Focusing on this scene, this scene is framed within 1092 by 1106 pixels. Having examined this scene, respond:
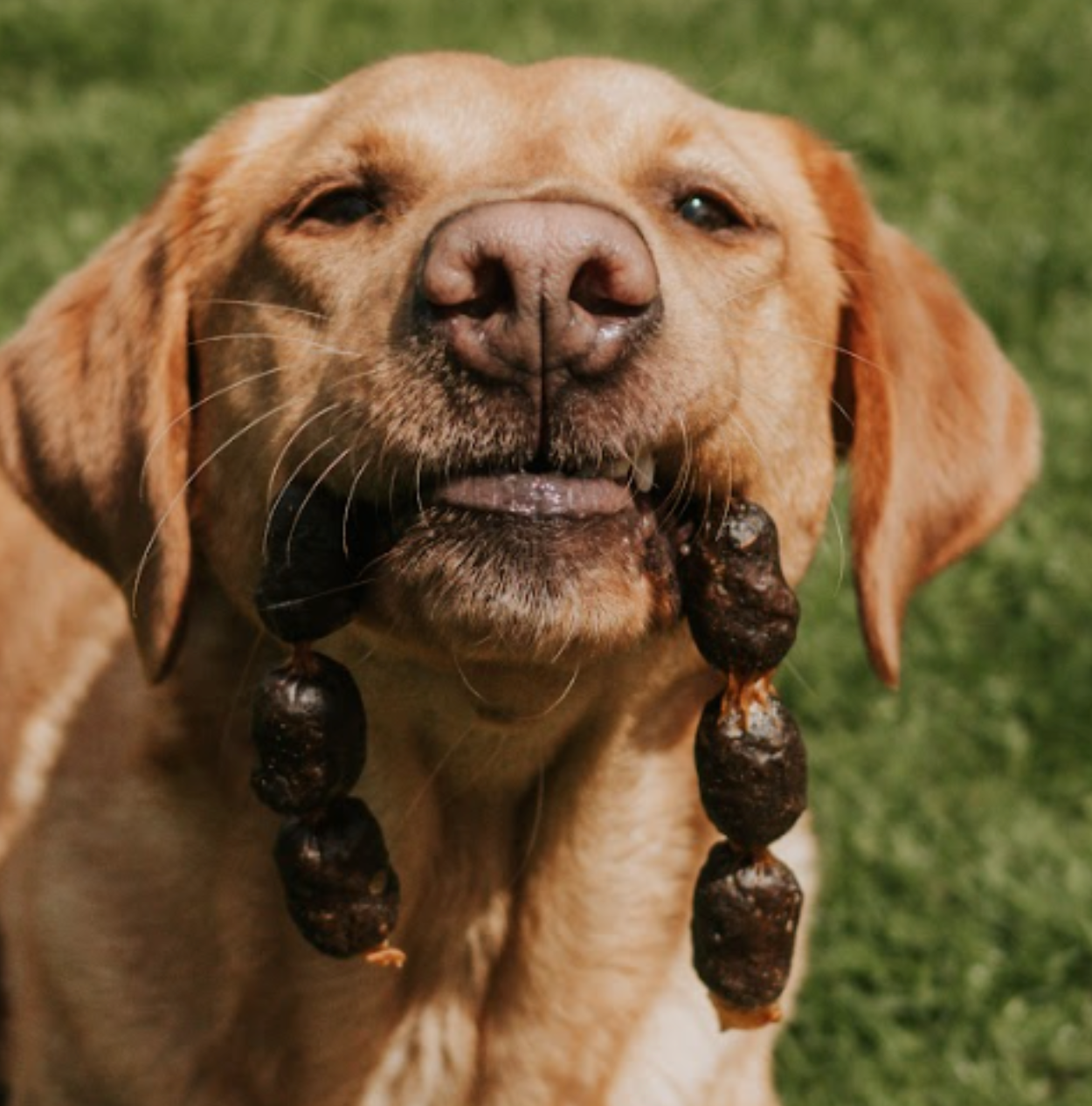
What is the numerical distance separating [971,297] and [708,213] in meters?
3.83

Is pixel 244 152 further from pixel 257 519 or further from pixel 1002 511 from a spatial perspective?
pixel 1002 511

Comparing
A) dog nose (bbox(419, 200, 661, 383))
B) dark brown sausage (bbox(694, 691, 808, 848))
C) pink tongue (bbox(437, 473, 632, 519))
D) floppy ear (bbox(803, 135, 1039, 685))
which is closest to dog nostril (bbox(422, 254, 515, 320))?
dog nose (bbox(419, 200, 661, 383))

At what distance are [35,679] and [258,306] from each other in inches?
60.8

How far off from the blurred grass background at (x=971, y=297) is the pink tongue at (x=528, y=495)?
72.8 inches

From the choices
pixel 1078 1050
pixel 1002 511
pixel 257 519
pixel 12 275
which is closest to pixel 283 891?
pixel 257 519

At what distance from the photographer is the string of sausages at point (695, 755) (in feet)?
9.66

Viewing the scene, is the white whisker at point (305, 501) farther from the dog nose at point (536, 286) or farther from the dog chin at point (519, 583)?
the dog nose at point (536, 286)

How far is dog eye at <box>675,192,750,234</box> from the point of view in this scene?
136 inches

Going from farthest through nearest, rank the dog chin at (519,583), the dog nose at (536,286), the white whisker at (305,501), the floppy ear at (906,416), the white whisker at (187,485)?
the floppy ear at (906,416)
the white whisker at (187,485)
the white whisker at (305,501)
the dog chin at (519,583)
the dog nose at (536,286)

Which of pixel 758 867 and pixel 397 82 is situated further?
pixel 397 82

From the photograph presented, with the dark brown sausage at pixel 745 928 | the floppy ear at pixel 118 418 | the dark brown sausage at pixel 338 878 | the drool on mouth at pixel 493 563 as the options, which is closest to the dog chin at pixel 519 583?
the drool on mouth at pixel 493 563

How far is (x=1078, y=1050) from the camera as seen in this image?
175 inches

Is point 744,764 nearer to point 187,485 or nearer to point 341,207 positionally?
point 187,485

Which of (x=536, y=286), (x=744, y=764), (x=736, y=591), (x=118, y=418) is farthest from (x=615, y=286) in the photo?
(x=118, y=418)
